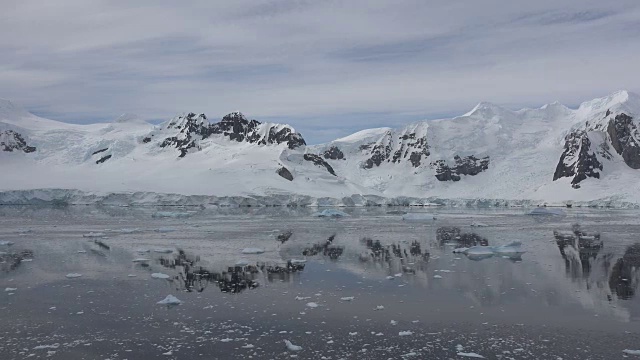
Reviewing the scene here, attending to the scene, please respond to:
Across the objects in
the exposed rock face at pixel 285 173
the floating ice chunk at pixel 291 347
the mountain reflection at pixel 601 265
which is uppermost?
the exposed rock face at pixel 285 173

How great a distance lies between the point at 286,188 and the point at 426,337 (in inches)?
Result: 3836

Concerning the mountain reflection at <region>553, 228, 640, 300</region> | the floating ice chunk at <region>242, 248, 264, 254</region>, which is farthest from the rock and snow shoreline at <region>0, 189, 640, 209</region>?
the mountain reflection at <region>553, 228, 640, 300</region>

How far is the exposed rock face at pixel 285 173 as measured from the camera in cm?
11844

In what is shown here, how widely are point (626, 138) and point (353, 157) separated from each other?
8733 cm

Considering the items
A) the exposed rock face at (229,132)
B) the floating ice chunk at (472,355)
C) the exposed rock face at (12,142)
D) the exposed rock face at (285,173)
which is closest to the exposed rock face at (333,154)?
the exposed rock face at (229,132)

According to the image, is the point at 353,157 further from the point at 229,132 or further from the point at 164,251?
the point at 164,251

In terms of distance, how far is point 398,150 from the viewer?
18325 cm

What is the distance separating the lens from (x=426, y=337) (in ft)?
42.8

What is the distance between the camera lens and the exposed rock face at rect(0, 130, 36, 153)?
500 feet

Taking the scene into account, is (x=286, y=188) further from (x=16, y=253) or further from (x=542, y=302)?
(x=542, y=302)

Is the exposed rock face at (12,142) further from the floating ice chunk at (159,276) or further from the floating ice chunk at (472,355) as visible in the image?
the floating ice chunk at (472,355)

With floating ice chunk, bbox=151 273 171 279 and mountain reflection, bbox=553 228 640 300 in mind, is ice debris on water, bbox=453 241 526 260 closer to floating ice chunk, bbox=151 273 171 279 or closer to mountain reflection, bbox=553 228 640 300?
mountain reflection, bbox=553 228 640 300

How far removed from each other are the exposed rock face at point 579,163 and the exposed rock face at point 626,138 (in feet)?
12.5

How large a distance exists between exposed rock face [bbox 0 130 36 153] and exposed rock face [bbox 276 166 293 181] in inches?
3178
